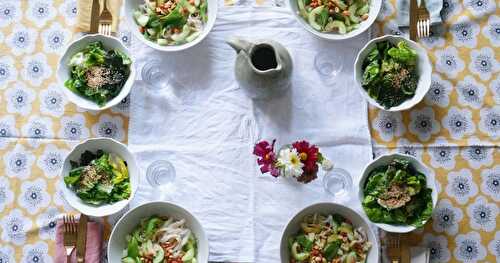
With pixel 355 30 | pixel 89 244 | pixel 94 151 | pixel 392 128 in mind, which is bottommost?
pixel 89 244

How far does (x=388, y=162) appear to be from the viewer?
179cm

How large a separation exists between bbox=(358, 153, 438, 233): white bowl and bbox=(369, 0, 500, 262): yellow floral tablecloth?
0.33 ft

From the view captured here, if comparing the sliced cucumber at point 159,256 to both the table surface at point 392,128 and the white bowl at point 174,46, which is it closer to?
the table surface at point 392,128

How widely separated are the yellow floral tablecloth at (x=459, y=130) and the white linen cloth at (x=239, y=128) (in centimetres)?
14

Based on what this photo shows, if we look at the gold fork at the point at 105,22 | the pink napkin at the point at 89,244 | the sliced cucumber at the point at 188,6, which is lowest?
the pink napkin at the point at 89,244

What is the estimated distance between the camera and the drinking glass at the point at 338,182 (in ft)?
6.07

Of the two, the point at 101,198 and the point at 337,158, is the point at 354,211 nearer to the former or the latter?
the point at 337,158

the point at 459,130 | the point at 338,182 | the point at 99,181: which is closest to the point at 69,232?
the point at 99,181

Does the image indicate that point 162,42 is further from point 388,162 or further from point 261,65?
point 388,162

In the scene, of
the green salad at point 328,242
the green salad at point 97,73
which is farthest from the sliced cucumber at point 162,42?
the green salad at point 328,242

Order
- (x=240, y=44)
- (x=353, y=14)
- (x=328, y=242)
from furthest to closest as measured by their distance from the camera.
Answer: (x=353, y=14), (x=328, y=242), (x=240, y=44)

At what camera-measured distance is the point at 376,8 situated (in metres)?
1.85

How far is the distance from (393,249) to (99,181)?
86cm

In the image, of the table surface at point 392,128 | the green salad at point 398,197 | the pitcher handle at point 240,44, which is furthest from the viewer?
the table surface at point 392,128
